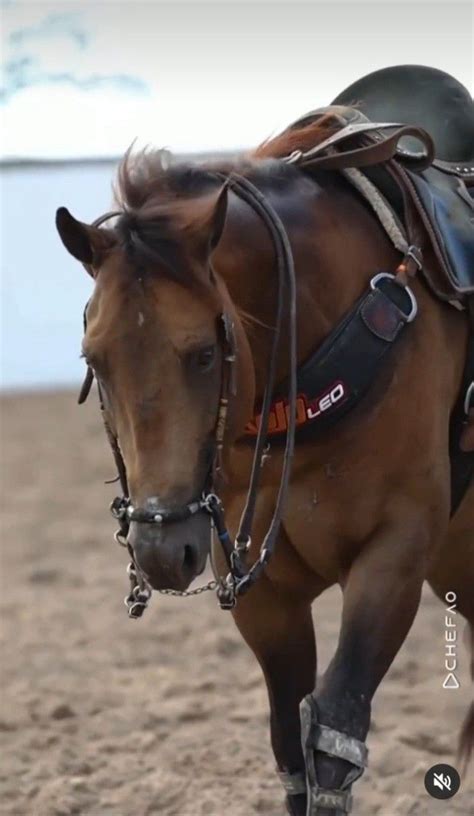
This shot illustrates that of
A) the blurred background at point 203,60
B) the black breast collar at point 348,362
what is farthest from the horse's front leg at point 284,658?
the blurred background at point 203,60

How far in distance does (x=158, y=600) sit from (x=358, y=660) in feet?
10.2

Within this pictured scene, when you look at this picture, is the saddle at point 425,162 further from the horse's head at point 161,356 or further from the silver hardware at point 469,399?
the horse's head at point 161,356

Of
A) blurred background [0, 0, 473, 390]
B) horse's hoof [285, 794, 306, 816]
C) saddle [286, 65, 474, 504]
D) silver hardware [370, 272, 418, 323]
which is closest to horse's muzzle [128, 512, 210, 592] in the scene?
silver hardware [370, 272, 418, 323]

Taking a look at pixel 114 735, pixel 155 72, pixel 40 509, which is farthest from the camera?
pixel 40 509

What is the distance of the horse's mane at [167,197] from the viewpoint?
2.10 metres

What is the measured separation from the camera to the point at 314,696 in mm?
2334

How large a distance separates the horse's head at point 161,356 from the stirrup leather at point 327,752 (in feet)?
1.31

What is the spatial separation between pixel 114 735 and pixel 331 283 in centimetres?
200

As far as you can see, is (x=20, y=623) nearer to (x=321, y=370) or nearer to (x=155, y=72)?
(x=155, y=72)

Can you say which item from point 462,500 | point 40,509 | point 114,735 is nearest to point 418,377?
point 462,500

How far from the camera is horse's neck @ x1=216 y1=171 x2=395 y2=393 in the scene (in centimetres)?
231

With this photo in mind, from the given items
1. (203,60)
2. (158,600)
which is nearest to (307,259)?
(203,60)

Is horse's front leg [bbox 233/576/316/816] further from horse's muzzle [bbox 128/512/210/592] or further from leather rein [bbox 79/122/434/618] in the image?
horse's muzzle [bbox 128/512/210/592]

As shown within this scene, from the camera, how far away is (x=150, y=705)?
4.22 metres
